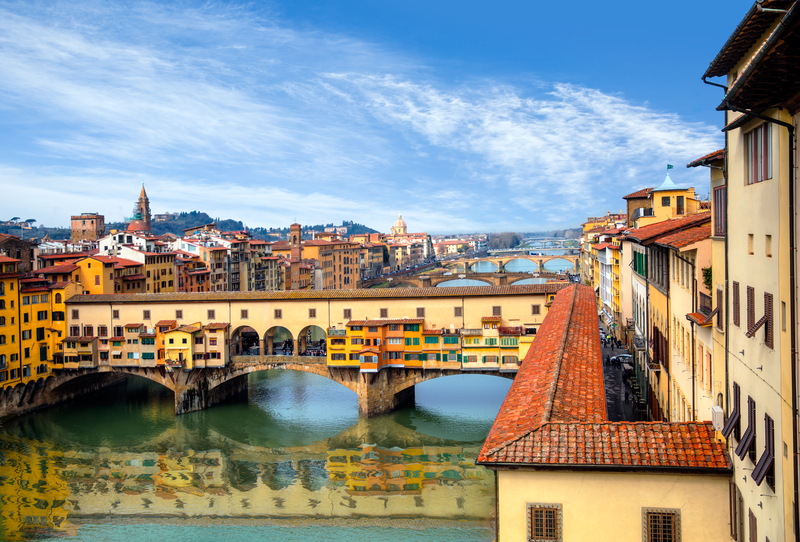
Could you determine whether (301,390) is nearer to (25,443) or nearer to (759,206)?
(25,443)

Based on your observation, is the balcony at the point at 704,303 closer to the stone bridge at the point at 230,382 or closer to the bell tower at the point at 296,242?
the stone bridge at the point at 230,382

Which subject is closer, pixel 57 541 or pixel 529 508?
pixel 529 508

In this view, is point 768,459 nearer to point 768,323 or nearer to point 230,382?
point 768,323

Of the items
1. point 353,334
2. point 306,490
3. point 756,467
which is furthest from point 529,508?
point 353,334

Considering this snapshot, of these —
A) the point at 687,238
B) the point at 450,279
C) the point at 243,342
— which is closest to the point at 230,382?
the point at 243,342

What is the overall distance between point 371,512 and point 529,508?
13.8 m

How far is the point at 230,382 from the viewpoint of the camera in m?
39.4

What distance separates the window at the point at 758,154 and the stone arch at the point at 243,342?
3201cm

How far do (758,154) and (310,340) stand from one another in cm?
5240

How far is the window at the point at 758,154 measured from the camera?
22.9 feet

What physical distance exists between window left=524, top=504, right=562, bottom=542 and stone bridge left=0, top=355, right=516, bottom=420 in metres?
24.4

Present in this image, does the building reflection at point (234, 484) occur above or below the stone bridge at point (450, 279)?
below

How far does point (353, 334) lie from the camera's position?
34000mm

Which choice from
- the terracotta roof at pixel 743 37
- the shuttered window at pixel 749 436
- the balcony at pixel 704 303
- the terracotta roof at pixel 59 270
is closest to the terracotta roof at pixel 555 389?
the balcony at pixel 704 303
